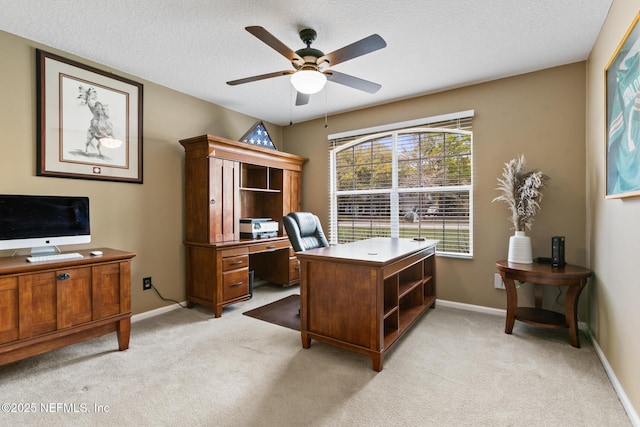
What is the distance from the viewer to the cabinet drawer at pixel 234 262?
3270 mm

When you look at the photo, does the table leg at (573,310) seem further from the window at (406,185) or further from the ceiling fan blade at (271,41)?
the ceiling fan blade at (271,41)

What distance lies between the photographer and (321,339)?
2.35m

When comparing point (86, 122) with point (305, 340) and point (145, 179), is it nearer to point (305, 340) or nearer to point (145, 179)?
point (145, 179)

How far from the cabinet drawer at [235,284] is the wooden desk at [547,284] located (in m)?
2.61

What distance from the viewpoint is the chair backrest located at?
2891mm

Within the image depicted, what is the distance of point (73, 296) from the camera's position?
7.15 feet

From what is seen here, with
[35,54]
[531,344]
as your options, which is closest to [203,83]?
[35,54]

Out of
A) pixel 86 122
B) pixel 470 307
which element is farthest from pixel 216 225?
pixel 470 307

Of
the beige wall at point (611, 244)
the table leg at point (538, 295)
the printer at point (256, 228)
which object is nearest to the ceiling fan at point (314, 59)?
the beige wall at point (611, 244)

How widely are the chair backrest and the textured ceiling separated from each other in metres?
1.47

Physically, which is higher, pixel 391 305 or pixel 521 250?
pixel 521 250

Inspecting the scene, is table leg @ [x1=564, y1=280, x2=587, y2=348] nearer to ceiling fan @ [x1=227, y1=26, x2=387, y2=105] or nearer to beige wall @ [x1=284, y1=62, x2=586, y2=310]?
beige wall @ [x1=284, y1=62, x2=586, y2=310]

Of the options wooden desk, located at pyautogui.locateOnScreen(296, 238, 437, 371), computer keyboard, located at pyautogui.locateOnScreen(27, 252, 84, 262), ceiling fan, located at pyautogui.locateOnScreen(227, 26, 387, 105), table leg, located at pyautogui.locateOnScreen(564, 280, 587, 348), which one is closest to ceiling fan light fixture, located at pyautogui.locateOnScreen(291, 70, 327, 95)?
ceiling fan, located at pyautogui.locateOnScreen(227, 26, 387, 105)

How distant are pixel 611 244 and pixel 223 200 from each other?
340 centimetres
